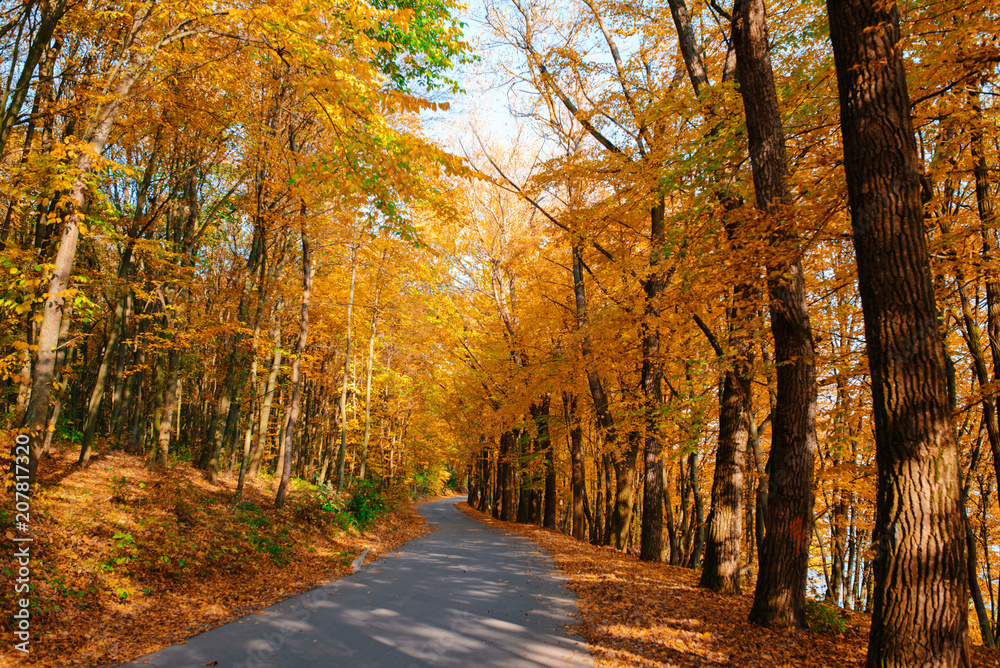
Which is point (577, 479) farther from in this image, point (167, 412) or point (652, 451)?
point (167, 412)

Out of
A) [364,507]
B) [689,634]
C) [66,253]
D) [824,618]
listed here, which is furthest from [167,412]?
[824,618]

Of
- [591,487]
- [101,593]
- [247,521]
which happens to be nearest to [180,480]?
[247,521]

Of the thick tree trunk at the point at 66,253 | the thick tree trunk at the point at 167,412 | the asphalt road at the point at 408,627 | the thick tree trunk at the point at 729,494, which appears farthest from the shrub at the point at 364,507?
the thick tree trunk at the point at 729,494

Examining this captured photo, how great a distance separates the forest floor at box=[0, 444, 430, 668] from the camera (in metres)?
4.91

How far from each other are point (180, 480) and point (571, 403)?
12.7 metres

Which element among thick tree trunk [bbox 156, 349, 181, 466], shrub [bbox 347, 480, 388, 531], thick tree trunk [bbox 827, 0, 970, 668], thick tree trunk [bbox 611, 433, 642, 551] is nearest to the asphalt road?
thick tree trunk [bbox 827, 0, 970, 668]

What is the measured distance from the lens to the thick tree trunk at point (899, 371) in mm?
3467

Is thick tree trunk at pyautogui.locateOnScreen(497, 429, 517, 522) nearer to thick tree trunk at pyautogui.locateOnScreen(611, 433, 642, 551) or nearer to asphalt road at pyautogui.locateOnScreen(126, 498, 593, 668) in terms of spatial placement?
thick tree trunk at pyautogui.locateOnScreen(611, 433, 642, 551)

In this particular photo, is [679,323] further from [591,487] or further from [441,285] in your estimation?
[591,487]

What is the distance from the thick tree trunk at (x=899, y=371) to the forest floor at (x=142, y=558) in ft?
21.3

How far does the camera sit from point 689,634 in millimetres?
5441

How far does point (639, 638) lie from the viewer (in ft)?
17.5

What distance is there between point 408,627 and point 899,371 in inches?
216

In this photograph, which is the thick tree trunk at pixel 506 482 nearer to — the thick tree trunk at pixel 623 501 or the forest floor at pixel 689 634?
the thick tree trunk at pixel 623 501
